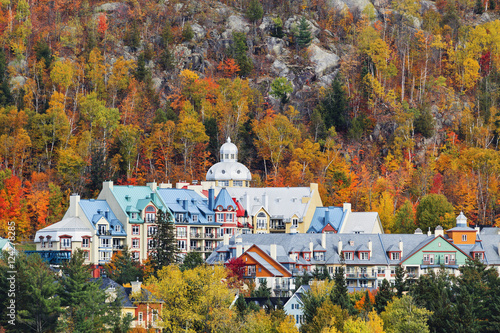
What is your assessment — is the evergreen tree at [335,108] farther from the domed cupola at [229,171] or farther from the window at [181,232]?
the window at [181,232]

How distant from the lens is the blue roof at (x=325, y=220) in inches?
5719

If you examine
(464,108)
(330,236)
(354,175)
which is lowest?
(330,236)

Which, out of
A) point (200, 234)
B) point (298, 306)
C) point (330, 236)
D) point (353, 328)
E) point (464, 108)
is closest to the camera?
point (353, 328)

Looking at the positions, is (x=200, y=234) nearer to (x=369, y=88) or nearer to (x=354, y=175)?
(x=354, y=175)

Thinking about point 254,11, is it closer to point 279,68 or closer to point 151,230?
point 279,68

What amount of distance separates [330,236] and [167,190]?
22569 mm

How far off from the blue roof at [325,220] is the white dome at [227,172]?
515 inches

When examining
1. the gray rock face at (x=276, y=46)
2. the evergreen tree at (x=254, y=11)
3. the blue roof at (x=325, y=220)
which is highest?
the evergreen tree at (x=254, y=11)

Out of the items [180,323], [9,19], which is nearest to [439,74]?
[9,19]

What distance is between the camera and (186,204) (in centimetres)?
14450

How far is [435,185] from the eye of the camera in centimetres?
15925

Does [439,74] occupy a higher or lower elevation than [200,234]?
higher

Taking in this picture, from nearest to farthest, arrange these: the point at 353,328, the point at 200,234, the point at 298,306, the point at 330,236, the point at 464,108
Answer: the point at 353,328, the point at 298,306, the point at 330,236, the point at 200,234, the point at 464,108

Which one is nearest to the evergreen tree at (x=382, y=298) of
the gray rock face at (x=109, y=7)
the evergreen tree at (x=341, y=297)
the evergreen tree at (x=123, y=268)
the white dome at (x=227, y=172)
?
the evergreen tree at (x=341, y=297)
